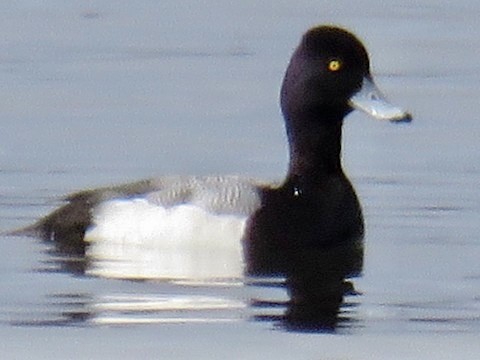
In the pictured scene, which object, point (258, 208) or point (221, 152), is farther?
point (221, 152)

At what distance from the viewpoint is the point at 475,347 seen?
440 inches

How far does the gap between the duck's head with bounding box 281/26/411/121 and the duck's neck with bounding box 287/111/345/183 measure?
0.08 ft

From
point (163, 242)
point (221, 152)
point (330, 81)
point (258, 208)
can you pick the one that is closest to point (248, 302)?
point (258, 208)

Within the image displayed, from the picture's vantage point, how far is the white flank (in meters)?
13.0

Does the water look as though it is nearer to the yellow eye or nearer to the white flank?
the white flank

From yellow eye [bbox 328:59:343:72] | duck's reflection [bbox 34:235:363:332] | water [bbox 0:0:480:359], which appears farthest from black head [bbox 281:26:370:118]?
duck's reflection [bbox 34:235:363:332]

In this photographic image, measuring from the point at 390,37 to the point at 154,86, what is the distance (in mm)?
2672

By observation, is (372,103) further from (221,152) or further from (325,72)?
(221,152)

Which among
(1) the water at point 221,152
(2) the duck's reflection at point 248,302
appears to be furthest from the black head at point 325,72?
(2) the duck's reflection at point 248,302

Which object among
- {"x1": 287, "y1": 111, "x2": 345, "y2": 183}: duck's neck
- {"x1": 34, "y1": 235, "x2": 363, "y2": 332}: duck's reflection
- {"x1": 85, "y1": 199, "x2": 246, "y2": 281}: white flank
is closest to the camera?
{"x1": 34, "y1": 235, "x2": 363, "y2": 332}: duck's reflection

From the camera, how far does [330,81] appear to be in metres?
13.8

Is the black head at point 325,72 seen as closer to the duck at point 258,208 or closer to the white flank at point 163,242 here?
the duck at point 258,208

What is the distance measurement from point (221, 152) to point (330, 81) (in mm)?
2076

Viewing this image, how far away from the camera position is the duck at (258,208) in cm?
1329
